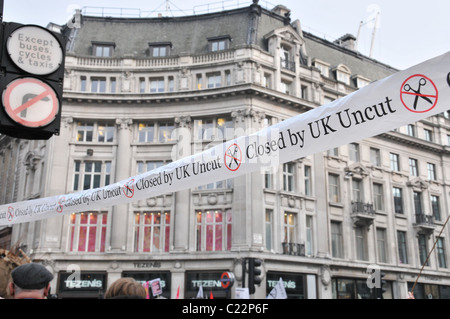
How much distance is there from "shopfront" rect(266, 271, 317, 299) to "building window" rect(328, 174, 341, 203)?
20.3 ft

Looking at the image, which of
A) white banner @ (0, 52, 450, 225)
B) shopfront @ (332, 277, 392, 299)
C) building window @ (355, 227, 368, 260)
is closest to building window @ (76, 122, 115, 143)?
shopfront @ (332, 277, 392, 299)

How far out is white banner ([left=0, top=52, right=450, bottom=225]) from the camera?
4.82 metres

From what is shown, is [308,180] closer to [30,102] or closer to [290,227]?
[290,227]

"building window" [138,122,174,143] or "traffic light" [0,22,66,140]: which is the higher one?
"building window" [138,122,174,143]

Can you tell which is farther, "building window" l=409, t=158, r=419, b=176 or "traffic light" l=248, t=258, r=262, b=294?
"building window" l=409, t=158, r=419, b=176

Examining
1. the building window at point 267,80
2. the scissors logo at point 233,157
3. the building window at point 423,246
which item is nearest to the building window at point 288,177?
the building window at point 267,80

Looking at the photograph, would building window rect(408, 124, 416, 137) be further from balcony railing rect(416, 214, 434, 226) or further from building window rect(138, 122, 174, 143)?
building window rect(138, 122, 174, 143)

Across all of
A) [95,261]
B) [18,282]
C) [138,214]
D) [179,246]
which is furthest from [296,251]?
[18,282]

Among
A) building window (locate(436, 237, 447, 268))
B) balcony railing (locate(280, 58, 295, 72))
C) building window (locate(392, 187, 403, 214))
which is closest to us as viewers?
balcony railing (locate(280, 58, 295, 72))

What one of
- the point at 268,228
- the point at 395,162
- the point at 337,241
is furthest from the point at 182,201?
the point at 395,162

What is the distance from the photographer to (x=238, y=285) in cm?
2953
